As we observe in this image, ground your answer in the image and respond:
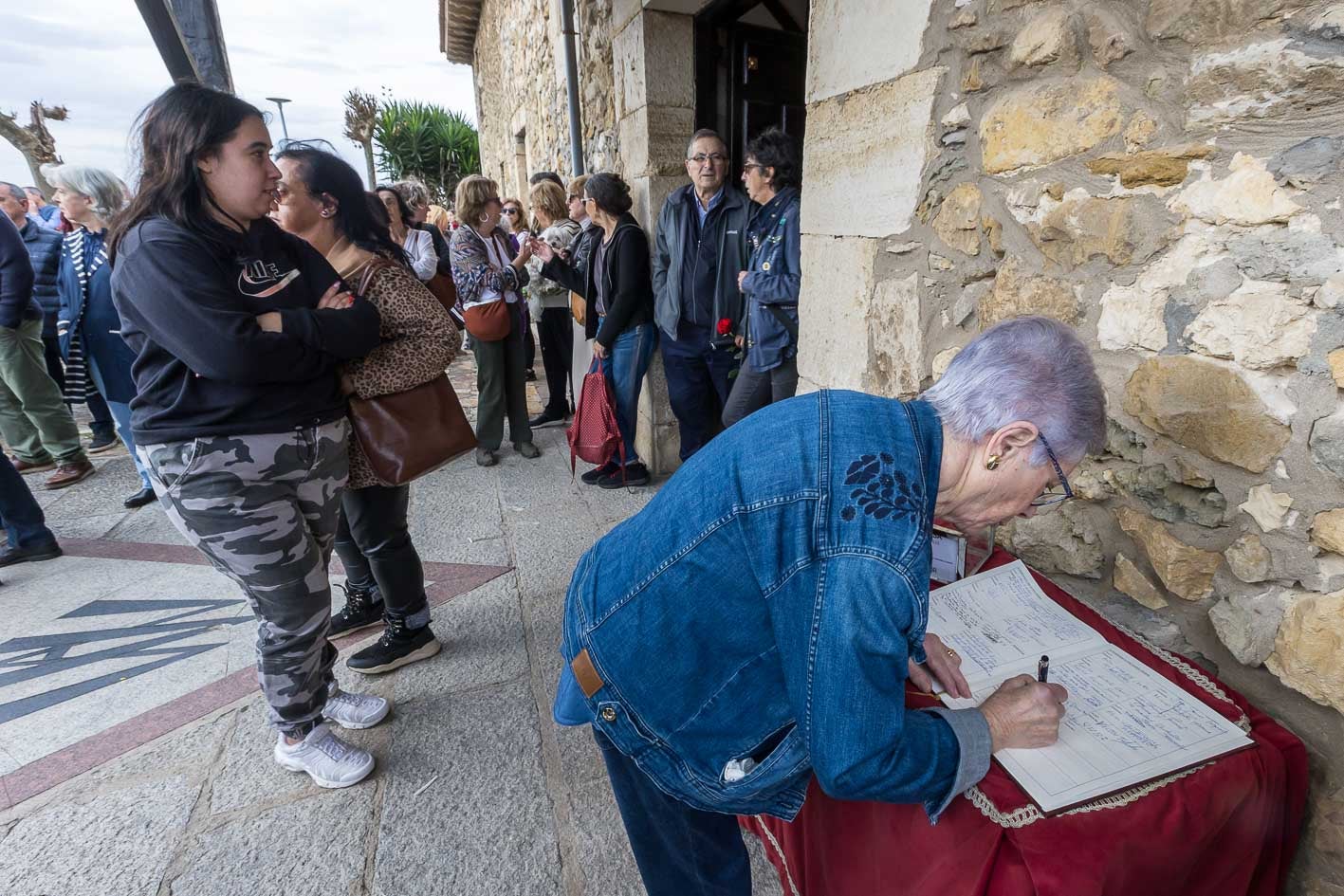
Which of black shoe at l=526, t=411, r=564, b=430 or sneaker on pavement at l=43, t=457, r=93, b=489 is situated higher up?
sneaker on pavement at l=43, t=457, r=93, b=489

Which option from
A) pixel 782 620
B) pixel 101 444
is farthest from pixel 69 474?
pixel 782 620

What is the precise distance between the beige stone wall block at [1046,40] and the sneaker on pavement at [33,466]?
5.65 meters

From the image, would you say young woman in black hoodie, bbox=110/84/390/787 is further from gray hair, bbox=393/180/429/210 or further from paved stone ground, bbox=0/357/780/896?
gray hair, bbox=393/180/429/210

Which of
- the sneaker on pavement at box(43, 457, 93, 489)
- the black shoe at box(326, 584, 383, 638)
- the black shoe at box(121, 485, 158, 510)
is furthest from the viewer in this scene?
the sneaker on pavement at box(43, 457, 93, 489)

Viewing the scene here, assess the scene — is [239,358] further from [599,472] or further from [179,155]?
[599,472]

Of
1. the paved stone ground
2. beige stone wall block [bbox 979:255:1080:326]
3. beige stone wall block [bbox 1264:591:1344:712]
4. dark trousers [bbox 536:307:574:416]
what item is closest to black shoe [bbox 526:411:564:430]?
dark trousers [bbox 536:307:574:416]

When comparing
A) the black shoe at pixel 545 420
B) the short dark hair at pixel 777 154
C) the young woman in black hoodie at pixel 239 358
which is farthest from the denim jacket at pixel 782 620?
the black shoe at pixel 545 420

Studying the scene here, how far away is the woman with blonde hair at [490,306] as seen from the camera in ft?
13.2

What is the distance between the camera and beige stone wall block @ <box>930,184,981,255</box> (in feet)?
5.37

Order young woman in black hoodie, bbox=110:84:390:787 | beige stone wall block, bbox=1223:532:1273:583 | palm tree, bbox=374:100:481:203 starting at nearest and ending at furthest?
1. beige stone wall block, bbox=1223:532:1273:583
2. young woman in black hoodie, bbox=110:84:390:787
3. palm tree, bbox=374:100:481:203

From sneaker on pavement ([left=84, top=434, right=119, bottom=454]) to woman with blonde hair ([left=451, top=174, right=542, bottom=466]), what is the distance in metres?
2.78

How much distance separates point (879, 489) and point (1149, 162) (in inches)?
38.0

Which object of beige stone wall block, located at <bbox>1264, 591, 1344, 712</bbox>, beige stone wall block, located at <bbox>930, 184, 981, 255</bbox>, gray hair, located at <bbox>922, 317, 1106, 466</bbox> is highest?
beige stone wall block, located at <bbox>930, 184, 981, 255</bbox>

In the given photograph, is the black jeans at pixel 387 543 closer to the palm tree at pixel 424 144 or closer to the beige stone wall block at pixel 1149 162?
the beige stone wall block at pixel 1149 162
